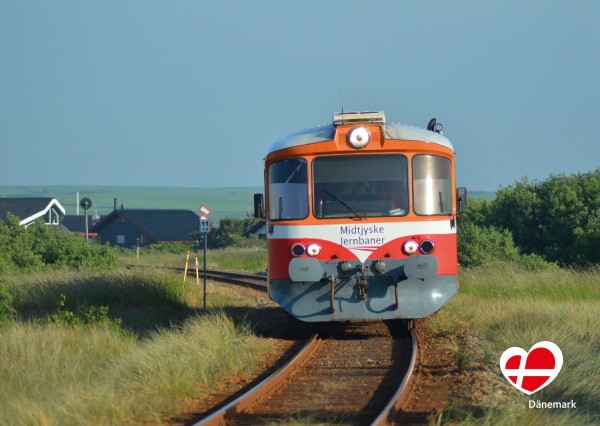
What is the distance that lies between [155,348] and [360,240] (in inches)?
135

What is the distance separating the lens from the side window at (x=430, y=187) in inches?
527

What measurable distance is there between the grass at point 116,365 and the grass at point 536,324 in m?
2.85

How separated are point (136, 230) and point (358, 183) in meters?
72.7

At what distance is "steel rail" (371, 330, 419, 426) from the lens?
8137mm

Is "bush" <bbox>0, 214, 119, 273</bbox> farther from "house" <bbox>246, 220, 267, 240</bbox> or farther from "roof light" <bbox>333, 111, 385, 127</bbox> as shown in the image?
"house" <bbox>246, 220, 267, 240</bbox>

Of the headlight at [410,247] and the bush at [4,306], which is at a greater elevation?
the headlight at [410,247]

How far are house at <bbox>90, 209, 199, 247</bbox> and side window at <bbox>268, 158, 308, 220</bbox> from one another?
70.6m

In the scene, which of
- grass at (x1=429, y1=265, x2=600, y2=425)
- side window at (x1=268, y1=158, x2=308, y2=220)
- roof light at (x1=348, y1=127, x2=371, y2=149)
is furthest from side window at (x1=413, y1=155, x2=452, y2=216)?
grass at (x1=429, y1=265, x2=600, y2=425)

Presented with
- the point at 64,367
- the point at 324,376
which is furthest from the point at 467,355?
the point at 64,367

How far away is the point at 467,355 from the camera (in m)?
11.9

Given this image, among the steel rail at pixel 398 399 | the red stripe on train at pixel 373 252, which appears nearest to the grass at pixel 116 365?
the red stripe on train at pixel 373 252

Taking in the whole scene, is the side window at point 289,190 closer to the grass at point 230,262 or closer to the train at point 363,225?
the train at point 363,225

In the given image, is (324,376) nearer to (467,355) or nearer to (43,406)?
(467,355)

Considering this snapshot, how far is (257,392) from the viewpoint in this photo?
31.3 ft
